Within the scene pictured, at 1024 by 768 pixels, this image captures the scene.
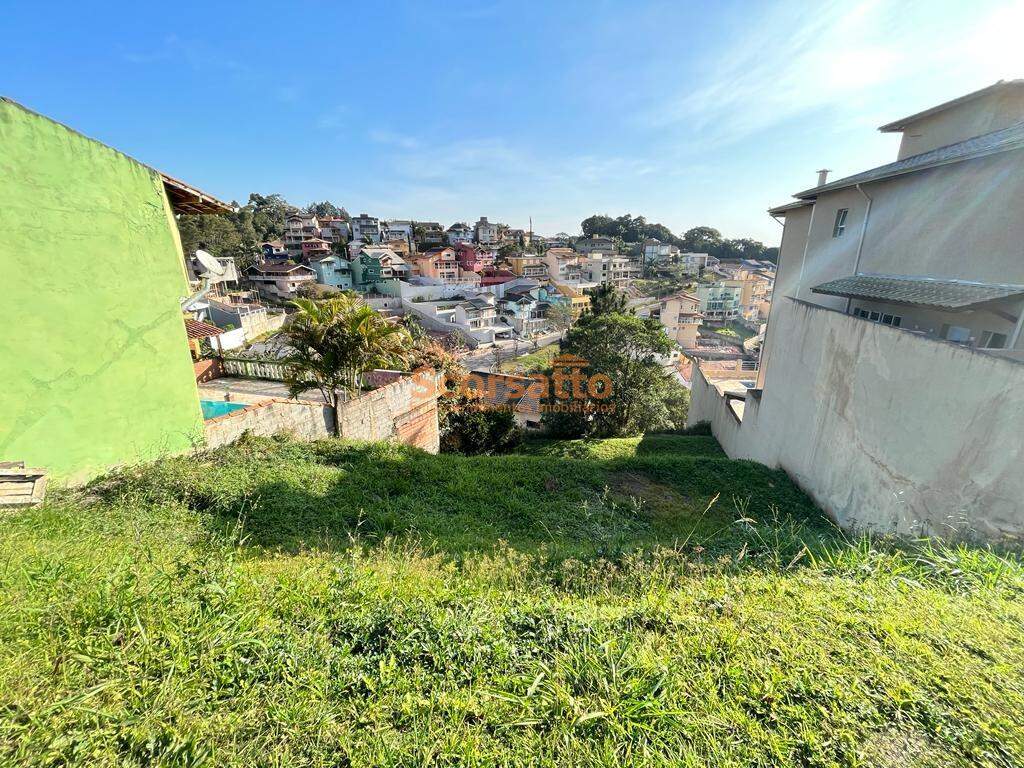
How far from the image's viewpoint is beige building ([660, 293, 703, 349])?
44469mm

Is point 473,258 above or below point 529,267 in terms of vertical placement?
above

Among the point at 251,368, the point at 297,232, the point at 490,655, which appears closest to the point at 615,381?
the point at 251,368

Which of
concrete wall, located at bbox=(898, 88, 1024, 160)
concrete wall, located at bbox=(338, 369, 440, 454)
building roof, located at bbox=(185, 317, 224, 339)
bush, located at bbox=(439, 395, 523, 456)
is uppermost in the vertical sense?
concrete wall, located at bbox=(898, 88, 1024, 160)

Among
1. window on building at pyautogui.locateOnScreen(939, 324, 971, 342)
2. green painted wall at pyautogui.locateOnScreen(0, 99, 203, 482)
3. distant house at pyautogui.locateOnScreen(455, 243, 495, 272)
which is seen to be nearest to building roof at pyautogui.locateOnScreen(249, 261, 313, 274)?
distant house at pyautogui.locateOnScreen(455, 243, 495, 272)

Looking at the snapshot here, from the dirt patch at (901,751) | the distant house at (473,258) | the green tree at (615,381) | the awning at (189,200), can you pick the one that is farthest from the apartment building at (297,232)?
the dirt patch at (901,751)

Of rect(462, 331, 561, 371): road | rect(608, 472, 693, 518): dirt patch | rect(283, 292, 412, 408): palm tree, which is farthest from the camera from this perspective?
rect(462, 331, 561, 371): road

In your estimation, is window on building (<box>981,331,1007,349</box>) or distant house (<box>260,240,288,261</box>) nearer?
window on building (<box>981,331,1007,349</box>)

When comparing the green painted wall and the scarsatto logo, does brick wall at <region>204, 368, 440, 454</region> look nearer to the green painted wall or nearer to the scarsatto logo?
the green painted wall

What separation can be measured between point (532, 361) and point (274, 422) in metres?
27.5

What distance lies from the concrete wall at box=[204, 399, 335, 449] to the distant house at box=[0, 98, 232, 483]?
562 mm

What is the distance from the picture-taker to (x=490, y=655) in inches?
101

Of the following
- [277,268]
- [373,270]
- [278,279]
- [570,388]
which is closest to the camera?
[570,388]

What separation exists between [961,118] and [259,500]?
48.2ft

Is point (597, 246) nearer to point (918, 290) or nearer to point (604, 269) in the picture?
point (604, 269)
